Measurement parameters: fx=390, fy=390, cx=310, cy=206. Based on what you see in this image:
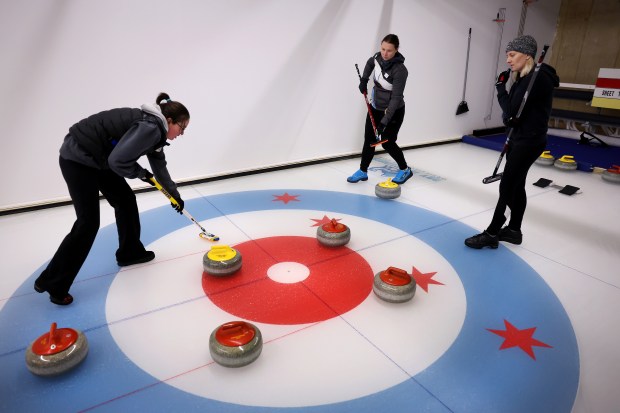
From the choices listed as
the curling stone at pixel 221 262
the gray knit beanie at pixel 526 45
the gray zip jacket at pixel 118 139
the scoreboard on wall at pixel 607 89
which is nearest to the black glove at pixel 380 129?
the gray knit beanie at pixel 526 45

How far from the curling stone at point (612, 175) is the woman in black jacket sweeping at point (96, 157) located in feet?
19.4

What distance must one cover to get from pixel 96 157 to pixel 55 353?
48.0 inches

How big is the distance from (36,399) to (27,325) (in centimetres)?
72

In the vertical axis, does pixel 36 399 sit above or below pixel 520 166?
below

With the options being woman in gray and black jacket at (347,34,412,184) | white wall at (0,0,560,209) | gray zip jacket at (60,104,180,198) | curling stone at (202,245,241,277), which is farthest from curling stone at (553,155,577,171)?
gray zip jacket at (60,104,180,198)

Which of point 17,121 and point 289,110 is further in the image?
point 289,110

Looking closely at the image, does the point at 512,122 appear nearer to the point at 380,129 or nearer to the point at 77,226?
the point at 380,129

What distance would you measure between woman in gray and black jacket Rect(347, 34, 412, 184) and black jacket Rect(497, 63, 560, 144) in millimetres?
1500

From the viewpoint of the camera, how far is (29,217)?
14.0ft

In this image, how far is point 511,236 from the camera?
3.80 metres

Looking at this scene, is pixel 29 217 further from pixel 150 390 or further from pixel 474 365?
pixel 474 365

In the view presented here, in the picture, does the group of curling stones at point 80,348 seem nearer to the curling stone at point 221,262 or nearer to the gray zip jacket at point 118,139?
the curling stone at point 221,262

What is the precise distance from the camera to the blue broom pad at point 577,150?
6297mm

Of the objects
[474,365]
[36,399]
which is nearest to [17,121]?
[36,399]
